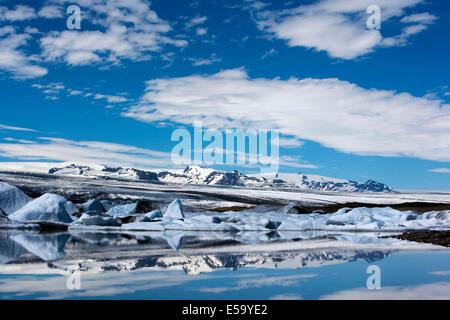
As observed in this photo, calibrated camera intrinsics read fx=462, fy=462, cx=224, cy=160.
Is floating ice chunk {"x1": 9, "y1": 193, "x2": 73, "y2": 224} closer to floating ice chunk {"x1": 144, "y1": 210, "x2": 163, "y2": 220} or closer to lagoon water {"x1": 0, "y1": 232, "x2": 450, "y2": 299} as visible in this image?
floating ice chunk {"x1": 144, "y1": 210, "x2": 163, "y2": 220}

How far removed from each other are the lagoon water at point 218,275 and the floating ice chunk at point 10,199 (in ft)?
58.6

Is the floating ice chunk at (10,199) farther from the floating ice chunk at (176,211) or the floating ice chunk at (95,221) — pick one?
the floating ice chunk at (176,211)

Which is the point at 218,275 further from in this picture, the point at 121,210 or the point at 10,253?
the point at 121,210

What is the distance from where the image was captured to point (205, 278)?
6.23 meters

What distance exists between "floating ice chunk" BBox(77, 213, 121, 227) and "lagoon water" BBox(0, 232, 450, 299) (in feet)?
43.7

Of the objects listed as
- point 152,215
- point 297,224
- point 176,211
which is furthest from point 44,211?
point 297,224

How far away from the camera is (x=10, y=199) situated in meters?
25.9

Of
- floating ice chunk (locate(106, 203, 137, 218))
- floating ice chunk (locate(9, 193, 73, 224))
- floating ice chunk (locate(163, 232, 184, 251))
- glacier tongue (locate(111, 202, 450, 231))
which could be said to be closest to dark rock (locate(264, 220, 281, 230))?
glacier tongue (locate(111, 202, 450, 231))

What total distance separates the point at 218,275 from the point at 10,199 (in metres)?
22.8

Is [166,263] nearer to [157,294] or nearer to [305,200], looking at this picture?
[157,294]

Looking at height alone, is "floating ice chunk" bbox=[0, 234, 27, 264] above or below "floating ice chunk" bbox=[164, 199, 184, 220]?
below

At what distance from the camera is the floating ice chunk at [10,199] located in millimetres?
25614

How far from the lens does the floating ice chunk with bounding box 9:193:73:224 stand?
21469mm

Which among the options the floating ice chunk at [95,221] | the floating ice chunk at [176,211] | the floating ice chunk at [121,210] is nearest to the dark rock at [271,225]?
the floating ice chunk at [176,211]
